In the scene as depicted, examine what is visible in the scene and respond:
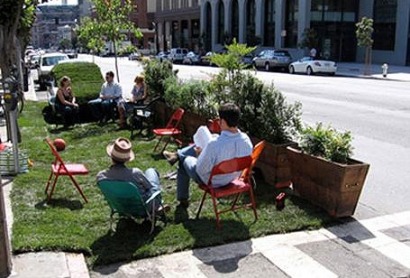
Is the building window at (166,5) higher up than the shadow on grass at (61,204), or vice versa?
the building window at (166,5)

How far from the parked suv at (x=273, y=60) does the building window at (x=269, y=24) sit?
37.0 ft

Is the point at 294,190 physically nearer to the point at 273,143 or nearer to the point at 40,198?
the point at 273,143

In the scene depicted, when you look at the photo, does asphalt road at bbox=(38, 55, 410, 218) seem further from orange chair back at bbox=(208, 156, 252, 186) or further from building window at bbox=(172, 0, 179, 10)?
building window at bbox=(172, 0, 179, 10)

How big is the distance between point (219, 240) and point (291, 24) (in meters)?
45.7

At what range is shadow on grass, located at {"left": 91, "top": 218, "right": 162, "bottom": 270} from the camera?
4.81 m

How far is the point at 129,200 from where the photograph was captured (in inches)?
207

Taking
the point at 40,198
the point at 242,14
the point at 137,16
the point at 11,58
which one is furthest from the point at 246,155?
the point at 137,16

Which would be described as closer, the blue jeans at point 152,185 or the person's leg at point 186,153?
the blue jeans at point 152,185

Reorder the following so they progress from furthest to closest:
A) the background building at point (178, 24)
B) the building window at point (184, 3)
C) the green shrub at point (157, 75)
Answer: the building window at point (184, 3) → the background building at point (178, 24) → the green shrub at point (157, 75)

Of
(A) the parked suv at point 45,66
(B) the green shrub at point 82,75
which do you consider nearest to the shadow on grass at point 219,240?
(B) the green shrub at point 82,75

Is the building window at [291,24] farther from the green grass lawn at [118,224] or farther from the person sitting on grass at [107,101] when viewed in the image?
the green grass lawn at [118,224]

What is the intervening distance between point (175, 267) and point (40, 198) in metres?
2.64

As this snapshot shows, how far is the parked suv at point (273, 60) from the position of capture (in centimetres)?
3991

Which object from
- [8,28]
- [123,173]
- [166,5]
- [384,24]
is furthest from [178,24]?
[123,173]
